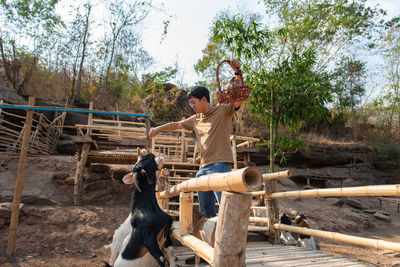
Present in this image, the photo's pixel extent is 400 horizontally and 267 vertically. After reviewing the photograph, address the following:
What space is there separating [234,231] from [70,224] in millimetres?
4065

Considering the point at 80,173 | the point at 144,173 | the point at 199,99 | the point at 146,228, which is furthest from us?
the point at 80,173

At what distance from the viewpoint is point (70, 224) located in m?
4.54

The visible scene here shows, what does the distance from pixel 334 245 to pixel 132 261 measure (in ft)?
14.9

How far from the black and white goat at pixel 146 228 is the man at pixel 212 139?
372 mm

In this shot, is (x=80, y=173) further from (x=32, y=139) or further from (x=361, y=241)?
(x=361, y=241)

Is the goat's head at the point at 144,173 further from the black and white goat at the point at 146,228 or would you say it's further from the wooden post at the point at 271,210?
the wooden post at the point at 271,210

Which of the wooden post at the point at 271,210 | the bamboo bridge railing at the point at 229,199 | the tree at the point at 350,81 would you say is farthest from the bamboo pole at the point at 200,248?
the tree at the point at 350,81

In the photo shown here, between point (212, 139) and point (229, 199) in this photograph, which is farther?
point (212, 139)

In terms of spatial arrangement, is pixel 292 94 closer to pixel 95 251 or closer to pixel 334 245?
pixel 334 245

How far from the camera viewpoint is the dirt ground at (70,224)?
12.6ft

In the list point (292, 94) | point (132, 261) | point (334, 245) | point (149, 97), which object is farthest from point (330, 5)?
point (132, 261)

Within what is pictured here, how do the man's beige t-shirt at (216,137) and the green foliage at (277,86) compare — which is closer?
the man's beige t-shirt at (216,137)

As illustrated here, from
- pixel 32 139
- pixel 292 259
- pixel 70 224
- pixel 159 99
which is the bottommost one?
pixel 70 224

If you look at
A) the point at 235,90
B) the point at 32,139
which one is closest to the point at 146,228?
the point at 235,90
